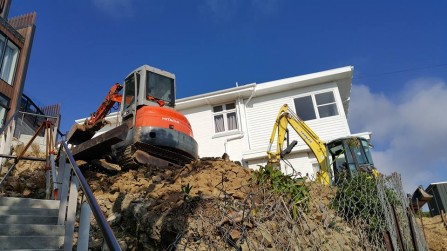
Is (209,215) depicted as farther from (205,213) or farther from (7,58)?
(7,58)

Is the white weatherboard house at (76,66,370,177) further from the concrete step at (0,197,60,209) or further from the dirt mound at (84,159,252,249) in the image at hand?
the concrete step at (0,197,60,209)

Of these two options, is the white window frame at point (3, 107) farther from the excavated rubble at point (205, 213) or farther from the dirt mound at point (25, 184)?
the excavated rubble at point (205, 213)

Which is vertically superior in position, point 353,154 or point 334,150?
point 334,150

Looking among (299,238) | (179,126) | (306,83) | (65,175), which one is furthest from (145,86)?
(306,83)

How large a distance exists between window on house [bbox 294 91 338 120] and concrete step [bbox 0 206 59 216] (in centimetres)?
1328

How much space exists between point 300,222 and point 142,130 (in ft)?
17.8

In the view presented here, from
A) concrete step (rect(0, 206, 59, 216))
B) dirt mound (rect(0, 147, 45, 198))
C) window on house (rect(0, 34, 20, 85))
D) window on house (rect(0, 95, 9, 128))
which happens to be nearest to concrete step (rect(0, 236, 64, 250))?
concrete step (rect(0, 206, 59, 216))

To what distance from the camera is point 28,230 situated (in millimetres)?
4371

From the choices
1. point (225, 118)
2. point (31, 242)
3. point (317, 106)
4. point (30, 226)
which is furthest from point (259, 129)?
point (31, 242)

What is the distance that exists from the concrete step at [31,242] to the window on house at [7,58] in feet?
51.7

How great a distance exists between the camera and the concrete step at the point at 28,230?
4.29 m

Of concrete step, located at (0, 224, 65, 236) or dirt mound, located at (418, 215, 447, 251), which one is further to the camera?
dirt mound, located at (418, 215, 447, 251)

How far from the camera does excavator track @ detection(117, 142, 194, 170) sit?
8766 mm

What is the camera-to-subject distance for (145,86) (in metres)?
10.1
